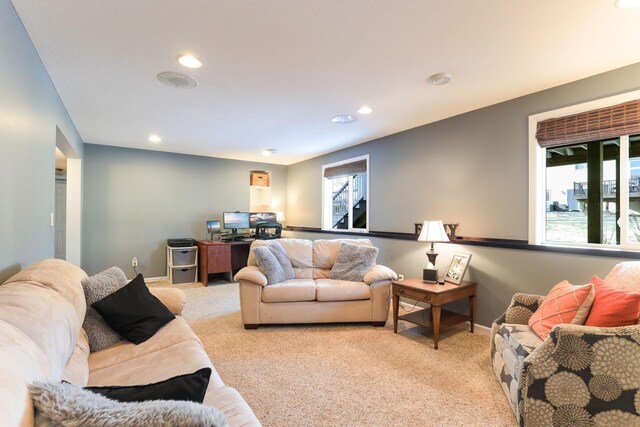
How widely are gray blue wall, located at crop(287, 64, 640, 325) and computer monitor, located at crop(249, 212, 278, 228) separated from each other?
98.0 inches

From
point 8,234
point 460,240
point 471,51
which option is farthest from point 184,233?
point 471,51

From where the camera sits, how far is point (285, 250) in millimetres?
3957

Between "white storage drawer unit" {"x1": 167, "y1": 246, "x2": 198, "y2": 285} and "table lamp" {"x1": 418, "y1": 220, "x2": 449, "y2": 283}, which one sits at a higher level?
"table lamp" {"x1": 418, "y1": 220, "x2": 449, "y2": 283}

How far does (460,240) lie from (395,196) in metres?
1.11

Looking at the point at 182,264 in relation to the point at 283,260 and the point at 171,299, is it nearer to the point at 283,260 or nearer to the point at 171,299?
the point at 283,260

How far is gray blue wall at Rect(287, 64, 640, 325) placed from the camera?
2.72 metres

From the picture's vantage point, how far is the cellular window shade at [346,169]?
491 centimetres

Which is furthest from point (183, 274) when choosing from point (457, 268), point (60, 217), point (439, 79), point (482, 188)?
point (439, 79)

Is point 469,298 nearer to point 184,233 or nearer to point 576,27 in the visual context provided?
point 576,27

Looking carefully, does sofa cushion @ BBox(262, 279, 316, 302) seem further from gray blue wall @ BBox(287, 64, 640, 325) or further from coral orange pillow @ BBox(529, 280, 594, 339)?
coral orange pillow @ BBox(529, 280, 594, 339)

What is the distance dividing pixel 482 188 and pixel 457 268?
2.88 feet

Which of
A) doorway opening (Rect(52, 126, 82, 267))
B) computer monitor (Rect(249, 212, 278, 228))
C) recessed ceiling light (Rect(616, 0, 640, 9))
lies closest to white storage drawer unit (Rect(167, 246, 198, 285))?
computer monitor (Rect(249, 212, 278, 228))

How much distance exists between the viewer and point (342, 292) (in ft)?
11.1

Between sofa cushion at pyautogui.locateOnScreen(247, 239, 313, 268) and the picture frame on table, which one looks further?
sofa cushion at pyautogui.locateOnScreen(247, 239, 313, 268)
